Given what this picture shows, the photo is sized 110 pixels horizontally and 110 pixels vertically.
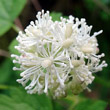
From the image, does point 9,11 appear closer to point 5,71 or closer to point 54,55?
point 5,71

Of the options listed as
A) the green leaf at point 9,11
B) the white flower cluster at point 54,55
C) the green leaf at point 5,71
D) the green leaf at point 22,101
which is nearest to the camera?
the white flower cluster at point 54,55

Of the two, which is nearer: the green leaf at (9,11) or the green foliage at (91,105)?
the green foliage at (91,105)


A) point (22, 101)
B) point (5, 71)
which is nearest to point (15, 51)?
point (22, 101)

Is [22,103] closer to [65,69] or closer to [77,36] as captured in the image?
[65,69]

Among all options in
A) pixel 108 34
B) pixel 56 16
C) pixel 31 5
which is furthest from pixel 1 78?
pixel 108 34

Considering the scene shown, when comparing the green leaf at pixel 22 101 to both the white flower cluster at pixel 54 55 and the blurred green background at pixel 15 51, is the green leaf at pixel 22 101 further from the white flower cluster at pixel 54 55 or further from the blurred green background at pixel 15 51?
the white flower cluster at pixel 54 55

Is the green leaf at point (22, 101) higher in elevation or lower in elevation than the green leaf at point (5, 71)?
lower

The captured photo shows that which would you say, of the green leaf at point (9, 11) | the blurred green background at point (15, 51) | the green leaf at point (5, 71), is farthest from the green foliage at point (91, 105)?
the green leaf at point (5, 71)
